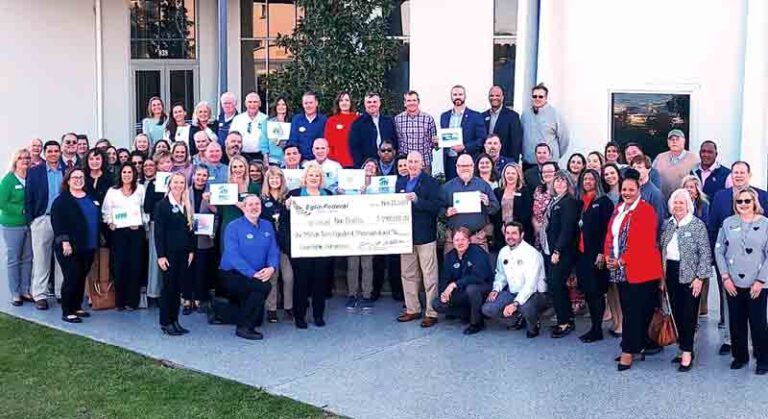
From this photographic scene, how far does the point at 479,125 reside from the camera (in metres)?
12.8

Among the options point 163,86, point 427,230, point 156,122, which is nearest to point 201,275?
point 427,230

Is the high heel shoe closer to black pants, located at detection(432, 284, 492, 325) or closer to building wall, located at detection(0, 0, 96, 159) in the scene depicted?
black pants, located at detection(432, 284, 492, 325)

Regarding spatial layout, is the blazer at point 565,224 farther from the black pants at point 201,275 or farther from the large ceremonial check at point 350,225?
the black pants at point 201,275

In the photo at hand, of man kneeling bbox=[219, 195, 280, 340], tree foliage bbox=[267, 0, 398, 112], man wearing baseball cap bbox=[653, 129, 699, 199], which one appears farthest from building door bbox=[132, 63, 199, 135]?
man wearing baseball cap bbox=[653, 129, 699, 199]

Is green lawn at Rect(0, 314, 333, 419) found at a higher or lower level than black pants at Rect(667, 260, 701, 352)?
lower

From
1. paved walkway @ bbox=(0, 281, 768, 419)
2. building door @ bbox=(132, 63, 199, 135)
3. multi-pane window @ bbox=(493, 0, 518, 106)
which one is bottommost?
paved walkway @ bbox=(0, 281, 768, 419)

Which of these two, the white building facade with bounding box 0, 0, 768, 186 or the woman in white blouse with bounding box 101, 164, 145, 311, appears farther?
the white building facade with bounding box 0, 0, 768, 186

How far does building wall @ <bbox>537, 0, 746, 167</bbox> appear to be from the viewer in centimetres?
1355

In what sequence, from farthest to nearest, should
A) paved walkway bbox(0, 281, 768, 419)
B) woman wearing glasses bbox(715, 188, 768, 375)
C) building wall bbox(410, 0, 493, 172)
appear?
building wall bbox(410, 0, 493, 172) → woman wearing glasses bbox(715, 188, 768, 375) → paved walkway bbox(0, 281, 768, 419)

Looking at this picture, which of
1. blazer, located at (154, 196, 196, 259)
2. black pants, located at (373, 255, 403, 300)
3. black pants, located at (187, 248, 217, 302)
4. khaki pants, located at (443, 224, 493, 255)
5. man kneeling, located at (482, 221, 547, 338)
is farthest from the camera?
black pants, located at (373, 255, 403, 300)

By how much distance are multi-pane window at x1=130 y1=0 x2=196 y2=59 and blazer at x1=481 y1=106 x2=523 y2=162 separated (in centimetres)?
934

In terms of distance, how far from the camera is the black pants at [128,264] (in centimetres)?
1146

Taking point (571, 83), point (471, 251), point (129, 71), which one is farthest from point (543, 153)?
point (129, 71)

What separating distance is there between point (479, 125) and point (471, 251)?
2.58 m
